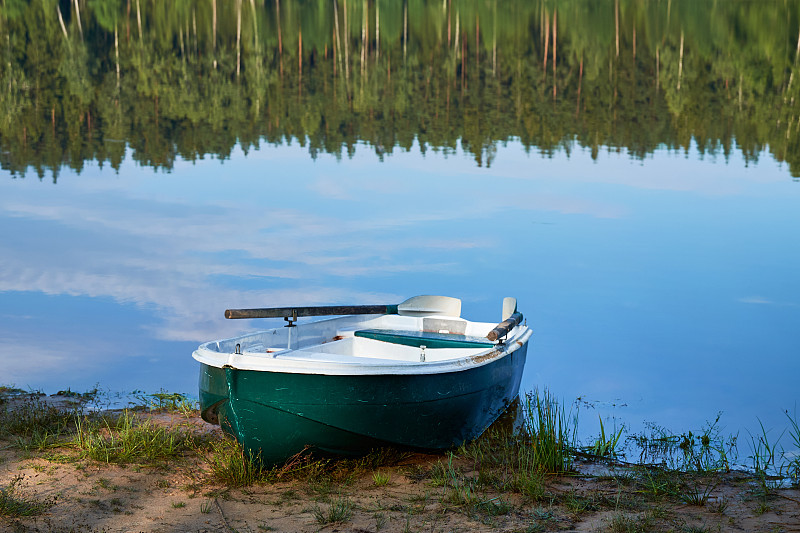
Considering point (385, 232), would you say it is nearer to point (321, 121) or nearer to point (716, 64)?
point (321, 121)

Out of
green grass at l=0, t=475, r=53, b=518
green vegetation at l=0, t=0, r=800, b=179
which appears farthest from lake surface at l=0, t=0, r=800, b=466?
green grass at l=0, t=475, r=53, b=518

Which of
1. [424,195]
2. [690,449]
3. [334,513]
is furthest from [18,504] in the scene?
[424,195]

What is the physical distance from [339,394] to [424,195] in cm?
1939

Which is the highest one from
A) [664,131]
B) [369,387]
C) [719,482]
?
[664,131]

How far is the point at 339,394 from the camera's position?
7613 mm

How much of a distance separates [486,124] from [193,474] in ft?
131

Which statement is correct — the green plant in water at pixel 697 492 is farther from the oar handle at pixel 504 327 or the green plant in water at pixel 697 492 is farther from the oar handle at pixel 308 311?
the oar handle at pixel 308 311

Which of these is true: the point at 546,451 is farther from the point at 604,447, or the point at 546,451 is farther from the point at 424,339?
the point at 424,339

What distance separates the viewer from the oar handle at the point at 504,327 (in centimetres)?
891

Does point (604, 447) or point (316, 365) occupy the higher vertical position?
point (316, 365)

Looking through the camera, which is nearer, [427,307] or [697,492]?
[697,492]

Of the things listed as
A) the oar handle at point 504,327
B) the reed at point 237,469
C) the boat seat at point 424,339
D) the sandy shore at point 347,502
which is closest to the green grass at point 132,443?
the sandy shore at point 347,502

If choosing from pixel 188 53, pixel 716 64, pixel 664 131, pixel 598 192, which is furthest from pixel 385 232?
→ pixel 188 53

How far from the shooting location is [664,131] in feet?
140
